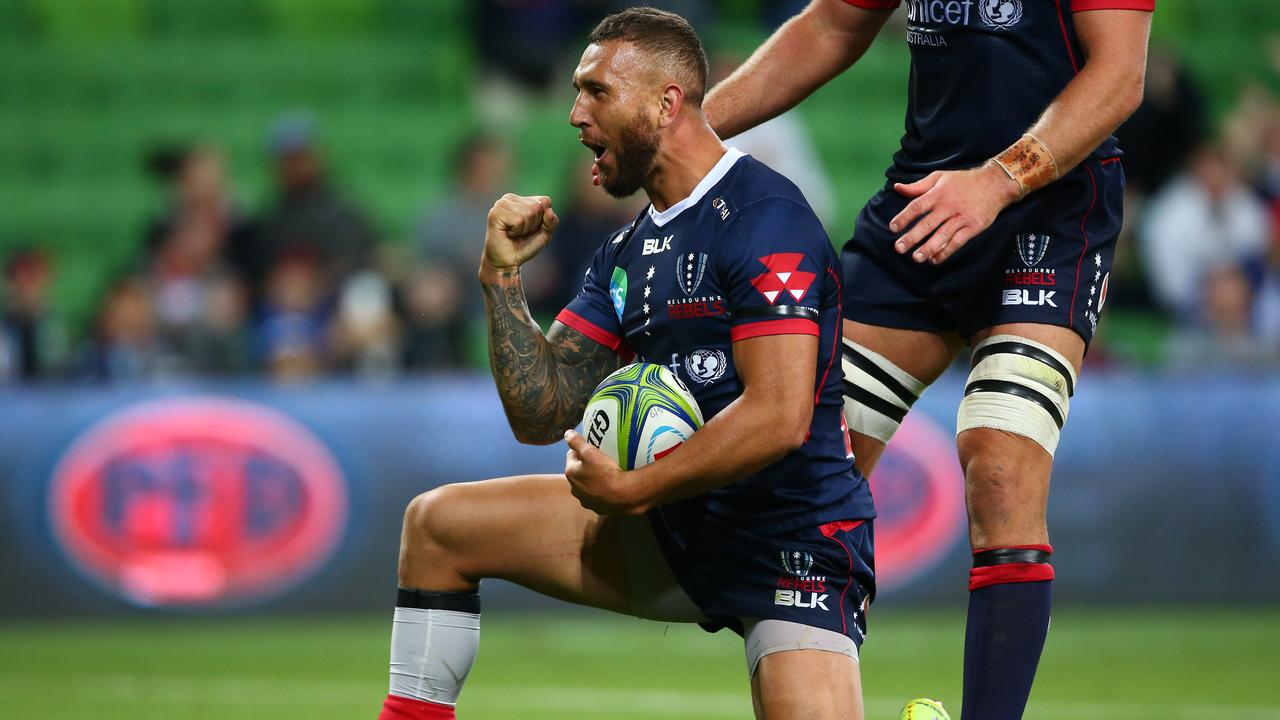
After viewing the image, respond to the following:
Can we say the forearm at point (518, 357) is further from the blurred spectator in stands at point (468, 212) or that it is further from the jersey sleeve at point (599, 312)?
the blurred spectator in stands at point (468, 212)

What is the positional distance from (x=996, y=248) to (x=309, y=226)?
7.52 metres

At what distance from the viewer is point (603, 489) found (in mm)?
3912

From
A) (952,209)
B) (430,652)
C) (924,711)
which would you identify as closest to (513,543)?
(430,652)

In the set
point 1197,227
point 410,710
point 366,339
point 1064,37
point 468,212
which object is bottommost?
point 410,710

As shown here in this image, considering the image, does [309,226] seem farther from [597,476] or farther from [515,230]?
[597,476]

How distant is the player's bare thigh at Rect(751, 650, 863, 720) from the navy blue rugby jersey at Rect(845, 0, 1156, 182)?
49.5 inches

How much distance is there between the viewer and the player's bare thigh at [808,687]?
398 centimetres

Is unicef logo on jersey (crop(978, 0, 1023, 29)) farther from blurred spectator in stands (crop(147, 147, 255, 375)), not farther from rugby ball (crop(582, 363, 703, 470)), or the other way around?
blurred spectator in stands (crop(147, 147, 255, 375))

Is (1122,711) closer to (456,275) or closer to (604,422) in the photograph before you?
(604,422)

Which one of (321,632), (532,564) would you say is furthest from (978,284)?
(321,632)

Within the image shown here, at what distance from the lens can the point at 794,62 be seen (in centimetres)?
477

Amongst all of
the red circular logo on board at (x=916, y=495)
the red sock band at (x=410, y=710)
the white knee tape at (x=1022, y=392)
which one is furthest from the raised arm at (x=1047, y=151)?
the red circular logo on board at (x=916, y=495)

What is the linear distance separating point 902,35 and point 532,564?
33.3 ft

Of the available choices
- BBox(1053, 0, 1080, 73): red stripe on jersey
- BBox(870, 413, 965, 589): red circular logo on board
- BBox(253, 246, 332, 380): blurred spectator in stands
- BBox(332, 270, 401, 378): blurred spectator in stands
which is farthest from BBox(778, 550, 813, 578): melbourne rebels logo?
BBox(253, 246, 332, 380): blurred spectator in stands
